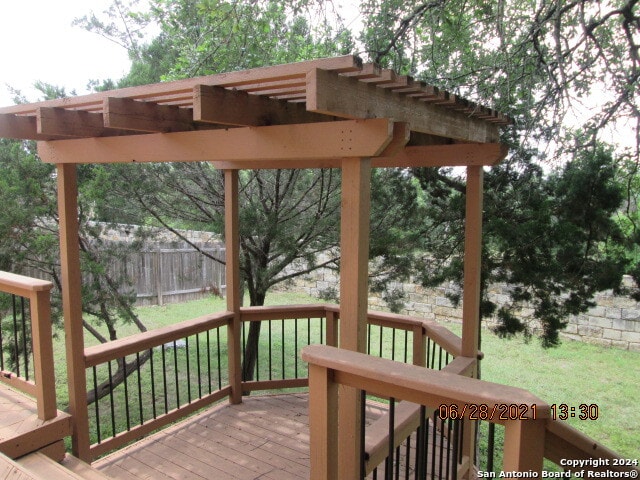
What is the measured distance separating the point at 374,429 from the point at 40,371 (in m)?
2.15

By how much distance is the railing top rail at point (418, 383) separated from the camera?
1.19 metres

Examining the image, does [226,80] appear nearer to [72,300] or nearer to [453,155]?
[453,155]

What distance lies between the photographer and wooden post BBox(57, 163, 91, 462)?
10.6 feet

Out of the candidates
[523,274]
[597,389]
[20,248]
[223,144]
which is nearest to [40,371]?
[223,144]

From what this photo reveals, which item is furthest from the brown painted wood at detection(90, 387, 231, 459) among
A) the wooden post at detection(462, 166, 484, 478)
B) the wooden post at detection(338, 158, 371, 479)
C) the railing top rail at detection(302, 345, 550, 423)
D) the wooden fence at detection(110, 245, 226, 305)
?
the wooden fence at detection(110, 245, 226, 305)

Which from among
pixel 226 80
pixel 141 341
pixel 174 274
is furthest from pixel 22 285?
pixel 174 274

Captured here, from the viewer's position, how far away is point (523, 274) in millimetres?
4660

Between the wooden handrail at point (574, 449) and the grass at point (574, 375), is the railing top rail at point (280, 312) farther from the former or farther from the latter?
the wooden handrail at point (574, 449)

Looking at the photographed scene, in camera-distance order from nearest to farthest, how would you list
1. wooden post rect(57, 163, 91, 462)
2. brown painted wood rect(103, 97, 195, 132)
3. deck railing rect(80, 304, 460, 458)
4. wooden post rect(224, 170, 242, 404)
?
brown painted wood rect(103, 97, 195, 132)
wooden post rect(57, 163, 91, 462)
deck railing rect(80, 304, 460, 458)
wooden post rect(224, 170, 242, 404)

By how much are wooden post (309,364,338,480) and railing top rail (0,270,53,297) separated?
203 centimetres

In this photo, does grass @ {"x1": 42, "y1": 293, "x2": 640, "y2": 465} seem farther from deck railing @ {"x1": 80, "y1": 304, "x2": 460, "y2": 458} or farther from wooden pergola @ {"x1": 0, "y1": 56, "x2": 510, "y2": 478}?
wooden pergola @ {"x1": 0, "y1": 56, "x2": 510, "y2": 478}

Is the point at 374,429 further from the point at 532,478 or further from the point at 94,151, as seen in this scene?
the point at 94,151

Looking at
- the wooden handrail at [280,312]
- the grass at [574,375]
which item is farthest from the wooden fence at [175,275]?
the wooden handrail at [280,312]

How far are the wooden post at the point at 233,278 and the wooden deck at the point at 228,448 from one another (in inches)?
10.0
